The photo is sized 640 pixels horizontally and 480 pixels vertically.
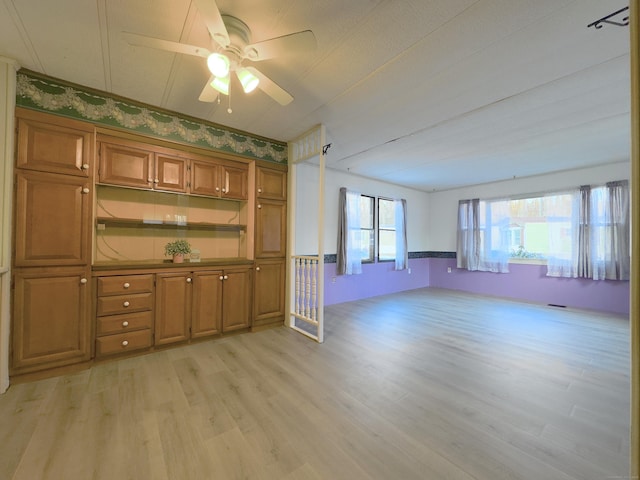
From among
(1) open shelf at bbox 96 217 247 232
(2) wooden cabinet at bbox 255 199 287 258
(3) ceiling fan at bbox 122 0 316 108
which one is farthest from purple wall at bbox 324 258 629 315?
(3) ceiling fan at bbox 122 0 316 108

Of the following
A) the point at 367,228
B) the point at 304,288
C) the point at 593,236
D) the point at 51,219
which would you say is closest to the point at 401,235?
the point at 367,228

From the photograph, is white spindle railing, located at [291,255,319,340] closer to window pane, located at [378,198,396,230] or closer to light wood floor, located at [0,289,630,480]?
light wood floor, located at [0,289,630,480]

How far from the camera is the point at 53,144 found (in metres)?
2.24

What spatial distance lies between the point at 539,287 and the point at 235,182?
19.0ft

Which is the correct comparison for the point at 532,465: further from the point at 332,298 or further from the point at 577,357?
the point at 332,298

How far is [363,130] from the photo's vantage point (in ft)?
10.5

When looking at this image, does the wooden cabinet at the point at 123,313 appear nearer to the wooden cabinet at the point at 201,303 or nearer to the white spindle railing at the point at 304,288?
the wooden cabinet at the point at 201,303

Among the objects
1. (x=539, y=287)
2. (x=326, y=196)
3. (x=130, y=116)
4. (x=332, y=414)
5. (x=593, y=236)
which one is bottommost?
(x=332, y=414)

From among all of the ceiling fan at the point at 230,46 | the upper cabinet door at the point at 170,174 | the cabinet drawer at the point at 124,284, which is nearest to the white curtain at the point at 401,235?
the upper cabinet door at the point at 170,174

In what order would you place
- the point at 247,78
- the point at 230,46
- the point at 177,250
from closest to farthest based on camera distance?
the point at 230,46 < the point at 247,78 < the point at 177,250

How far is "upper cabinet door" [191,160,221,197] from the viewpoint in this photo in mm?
2998

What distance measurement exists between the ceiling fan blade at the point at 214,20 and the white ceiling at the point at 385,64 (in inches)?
8.9

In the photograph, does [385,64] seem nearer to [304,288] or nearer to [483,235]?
[304,288]

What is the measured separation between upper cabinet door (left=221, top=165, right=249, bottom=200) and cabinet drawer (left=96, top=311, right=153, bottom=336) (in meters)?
1.55
